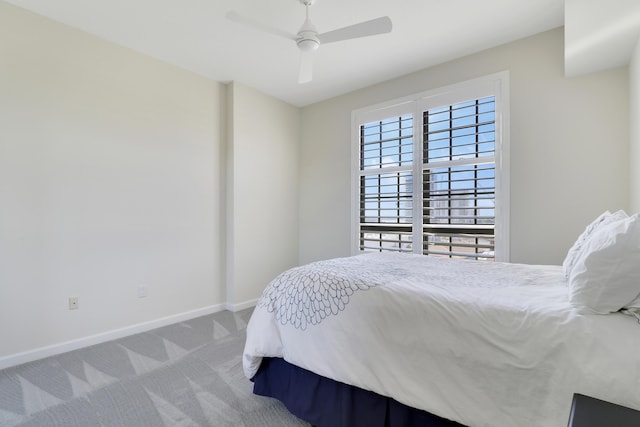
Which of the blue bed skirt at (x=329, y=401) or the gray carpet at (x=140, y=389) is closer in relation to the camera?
the blue bed skirt at (x=329, y=401)

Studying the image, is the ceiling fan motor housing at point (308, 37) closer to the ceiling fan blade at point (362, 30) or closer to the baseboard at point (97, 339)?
the ceiling fan blade at point (362, 30)

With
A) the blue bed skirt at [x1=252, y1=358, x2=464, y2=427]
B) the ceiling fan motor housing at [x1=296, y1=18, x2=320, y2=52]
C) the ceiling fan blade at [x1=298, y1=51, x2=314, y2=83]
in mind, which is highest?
the ceiling fan motor housing at [x1=296, y1=18, x2=320, y2=52]

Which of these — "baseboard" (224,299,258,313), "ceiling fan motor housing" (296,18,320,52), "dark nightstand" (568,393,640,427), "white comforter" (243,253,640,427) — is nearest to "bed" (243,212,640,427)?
"white comforter" (243,253,640,427)

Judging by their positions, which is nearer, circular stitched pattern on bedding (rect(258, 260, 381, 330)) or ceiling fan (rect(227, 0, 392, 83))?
circular stitched pattern on bedding (rect(258, 260, 381, 330))

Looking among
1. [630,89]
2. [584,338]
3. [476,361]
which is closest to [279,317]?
[476,361]

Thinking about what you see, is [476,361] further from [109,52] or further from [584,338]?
[109,52]

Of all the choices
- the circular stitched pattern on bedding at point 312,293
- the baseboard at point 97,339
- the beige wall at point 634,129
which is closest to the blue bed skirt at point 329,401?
the circular stitched pattern on bedding at point 312,293

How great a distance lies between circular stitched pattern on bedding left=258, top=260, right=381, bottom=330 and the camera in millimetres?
1452

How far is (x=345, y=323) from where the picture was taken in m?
1.39

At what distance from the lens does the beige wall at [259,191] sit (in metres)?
3.46

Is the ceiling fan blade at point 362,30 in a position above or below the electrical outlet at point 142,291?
above

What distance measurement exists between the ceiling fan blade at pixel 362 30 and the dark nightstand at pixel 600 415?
1.92m

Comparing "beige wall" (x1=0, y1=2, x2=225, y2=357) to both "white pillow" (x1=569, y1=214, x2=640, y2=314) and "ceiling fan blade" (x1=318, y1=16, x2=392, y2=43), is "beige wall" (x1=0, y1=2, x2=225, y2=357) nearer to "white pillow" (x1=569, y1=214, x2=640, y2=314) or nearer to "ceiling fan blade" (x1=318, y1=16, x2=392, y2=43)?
"ceiling fan blade" (x1=318, y1=16, x2=392, y2=43)

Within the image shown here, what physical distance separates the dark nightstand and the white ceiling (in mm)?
2394
